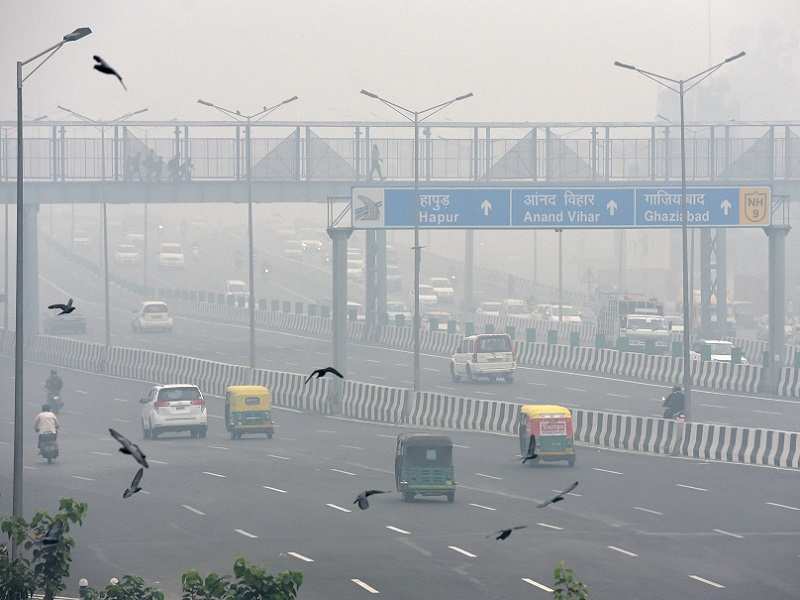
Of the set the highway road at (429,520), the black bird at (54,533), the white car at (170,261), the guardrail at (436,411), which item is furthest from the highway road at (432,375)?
the white car at (170,261)

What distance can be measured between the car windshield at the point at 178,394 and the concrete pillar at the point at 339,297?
1041 cm

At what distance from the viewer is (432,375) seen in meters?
70.2

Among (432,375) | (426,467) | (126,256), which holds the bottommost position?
(426,467)

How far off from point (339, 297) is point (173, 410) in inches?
478

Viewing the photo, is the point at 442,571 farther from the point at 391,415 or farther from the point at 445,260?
the point at 445,260

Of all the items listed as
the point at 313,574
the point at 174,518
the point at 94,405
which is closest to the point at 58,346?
the point at 94,405

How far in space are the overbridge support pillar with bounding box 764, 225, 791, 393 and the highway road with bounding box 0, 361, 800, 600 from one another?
16.3 meters

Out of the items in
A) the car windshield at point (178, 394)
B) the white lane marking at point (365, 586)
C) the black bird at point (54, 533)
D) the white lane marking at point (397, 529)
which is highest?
the car windshield at point (178, 394)

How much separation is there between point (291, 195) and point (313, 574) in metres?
51.1


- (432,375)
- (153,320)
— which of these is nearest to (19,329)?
(432,375)

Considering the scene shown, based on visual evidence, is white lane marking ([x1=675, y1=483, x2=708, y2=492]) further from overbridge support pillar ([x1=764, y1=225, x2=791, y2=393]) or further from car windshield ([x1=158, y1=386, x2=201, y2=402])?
overbridge support pillar ([x1=764, y1=225, x2=791, y2=393])

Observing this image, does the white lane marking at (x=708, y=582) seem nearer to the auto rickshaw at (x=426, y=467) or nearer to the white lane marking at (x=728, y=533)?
the white lane marking at (x=728, y=533)

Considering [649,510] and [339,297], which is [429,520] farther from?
[339,297]

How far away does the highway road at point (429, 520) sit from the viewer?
26406mm
